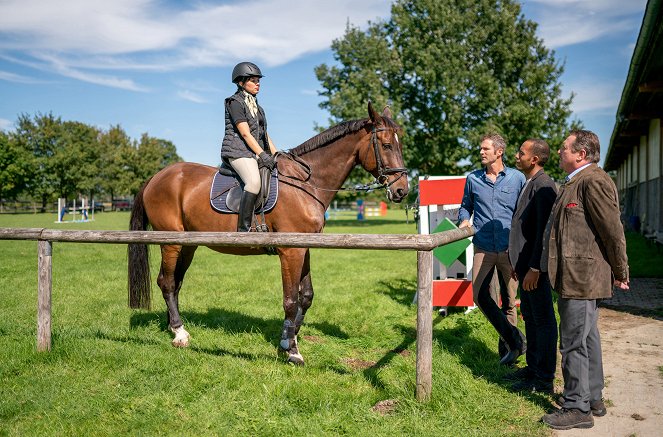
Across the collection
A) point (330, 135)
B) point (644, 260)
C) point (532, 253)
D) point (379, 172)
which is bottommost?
point (644, 260)

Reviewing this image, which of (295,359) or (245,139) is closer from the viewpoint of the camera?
(295,359)

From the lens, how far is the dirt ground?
3.73 meters

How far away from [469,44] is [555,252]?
2889 cm

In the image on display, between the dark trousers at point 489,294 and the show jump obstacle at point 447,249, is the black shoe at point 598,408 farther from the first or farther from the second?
the show jump obstacle at point 447,249

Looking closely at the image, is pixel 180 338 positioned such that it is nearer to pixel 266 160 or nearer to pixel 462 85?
pixel 266 160

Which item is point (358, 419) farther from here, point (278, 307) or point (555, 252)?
point (278, 307)

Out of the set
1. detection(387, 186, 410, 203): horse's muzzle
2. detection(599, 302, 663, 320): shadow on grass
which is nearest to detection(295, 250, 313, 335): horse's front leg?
detection(387, 186, 410, 203): horse's muzzle

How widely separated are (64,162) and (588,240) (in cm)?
6747

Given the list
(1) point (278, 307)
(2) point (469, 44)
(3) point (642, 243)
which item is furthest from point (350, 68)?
(1) point (278, 307)

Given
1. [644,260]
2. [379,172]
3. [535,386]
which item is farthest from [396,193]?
[644,260]

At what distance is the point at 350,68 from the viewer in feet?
114

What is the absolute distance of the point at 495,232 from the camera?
5.14 metres

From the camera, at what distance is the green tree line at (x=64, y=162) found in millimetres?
60344

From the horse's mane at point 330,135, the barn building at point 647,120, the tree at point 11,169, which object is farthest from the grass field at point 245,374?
the tree at point 11,169
